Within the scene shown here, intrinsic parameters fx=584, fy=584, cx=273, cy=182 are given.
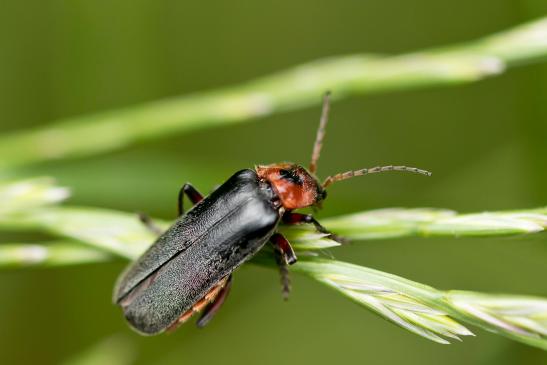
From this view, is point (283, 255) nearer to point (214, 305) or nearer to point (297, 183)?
point (297, 183)

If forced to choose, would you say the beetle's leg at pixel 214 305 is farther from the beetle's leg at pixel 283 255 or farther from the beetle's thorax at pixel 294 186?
the beetle's thorax at pixel 294 186

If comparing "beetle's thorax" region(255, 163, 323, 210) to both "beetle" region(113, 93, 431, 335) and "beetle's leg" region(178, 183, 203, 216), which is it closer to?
"beetle" region(113, 93, 431, 335)

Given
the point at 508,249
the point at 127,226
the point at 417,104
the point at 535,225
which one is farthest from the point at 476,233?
the point at 417,104

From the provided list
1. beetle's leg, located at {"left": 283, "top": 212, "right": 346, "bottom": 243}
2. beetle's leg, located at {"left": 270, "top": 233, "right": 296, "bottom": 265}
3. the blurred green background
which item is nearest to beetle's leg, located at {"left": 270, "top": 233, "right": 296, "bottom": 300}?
beetle's leg, located at {"left": 270, "top": 233, "right": 296, "bottom": 265}

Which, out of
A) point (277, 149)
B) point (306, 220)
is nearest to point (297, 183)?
point (306, 220)

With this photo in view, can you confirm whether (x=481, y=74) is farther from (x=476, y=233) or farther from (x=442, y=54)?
(x=476, y=233)

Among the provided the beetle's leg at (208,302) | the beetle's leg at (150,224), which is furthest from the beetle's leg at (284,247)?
the beetle's leg at (150,224)

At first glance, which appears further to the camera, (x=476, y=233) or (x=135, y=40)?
(x=135, y=40)
